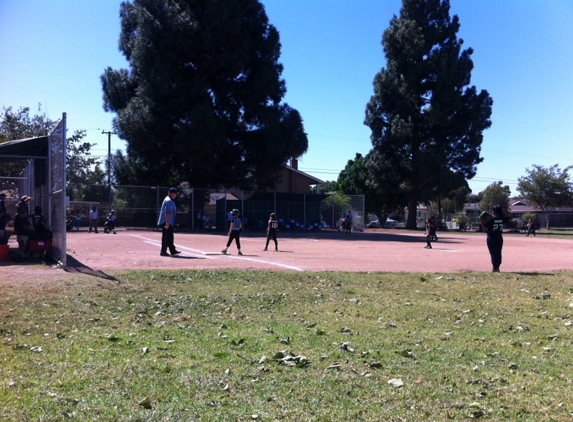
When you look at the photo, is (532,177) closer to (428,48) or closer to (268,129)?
(428,48)

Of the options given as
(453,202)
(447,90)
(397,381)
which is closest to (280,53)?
(447,90)

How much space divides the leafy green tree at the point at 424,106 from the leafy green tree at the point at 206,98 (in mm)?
16038

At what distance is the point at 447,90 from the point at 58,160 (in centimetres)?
4712

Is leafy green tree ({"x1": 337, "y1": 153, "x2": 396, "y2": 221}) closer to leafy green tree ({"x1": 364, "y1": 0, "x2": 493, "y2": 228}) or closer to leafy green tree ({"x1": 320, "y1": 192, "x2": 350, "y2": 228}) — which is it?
leafy green tree ({"x1": 364, "y1": 0, "x2": 493, "y2": 228})

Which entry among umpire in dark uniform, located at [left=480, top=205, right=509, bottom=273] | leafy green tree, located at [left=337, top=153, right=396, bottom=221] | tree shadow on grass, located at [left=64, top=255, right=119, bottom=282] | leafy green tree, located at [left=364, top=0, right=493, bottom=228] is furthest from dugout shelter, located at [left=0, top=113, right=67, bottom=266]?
leafy green tree, located at [left=337, top=153, right=396, bottom=221]

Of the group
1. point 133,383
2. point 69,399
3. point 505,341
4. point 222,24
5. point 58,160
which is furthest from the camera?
point 222,24

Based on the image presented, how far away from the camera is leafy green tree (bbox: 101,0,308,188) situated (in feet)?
135

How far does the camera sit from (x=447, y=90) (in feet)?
179

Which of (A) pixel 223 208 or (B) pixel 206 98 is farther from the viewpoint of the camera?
(A) pixel 223 208

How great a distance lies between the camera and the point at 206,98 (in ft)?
139

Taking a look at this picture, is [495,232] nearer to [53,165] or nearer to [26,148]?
[53,165]

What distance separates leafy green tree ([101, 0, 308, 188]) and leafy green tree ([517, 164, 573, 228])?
41479mm

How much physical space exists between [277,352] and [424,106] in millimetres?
53989

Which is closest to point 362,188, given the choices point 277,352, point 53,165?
point 53,165
